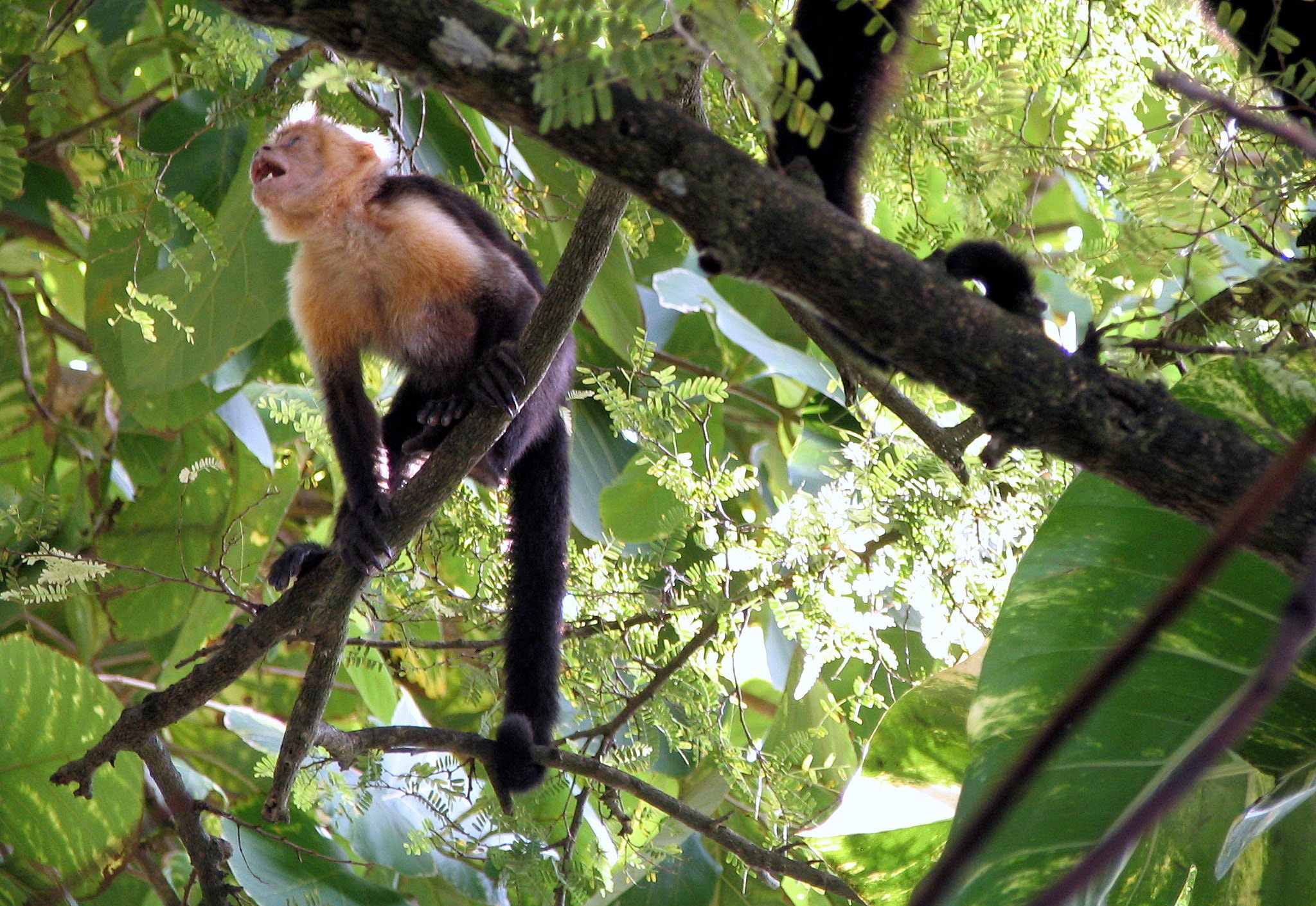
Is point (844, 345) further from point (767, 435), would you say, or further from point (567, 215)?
point (767, 435)

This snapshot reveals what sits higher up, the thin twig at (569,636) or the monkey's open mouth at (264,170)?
the monkey's open mouth at (264,170)

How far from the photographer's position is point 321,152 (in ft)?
9.40

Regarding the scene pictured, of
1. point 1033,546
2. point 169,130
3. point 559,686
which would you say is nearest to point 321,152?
point 169,130

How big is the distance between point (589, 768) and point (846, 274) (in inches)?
52.5

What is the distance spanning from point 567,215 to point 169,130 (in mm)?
1110

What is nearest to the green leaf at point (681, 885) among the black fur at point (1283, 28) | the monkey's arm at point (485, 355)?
the monkey's arm at point (485, 355)

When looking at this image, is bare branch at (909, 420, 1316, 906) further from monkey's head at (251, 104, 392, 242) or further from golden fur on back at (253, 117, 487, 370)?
monkey's head at (251, 104, 392, 242)

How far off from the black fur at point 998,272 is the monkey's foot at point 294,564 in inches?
66.5

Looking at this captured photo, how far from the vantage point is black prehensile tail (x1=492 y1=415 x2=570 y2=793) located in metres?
2.58

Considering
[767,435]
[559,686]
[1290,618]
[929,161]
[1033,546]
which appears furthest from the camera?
[767,435]

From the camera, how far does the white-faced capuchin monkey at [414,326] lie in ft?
8.57

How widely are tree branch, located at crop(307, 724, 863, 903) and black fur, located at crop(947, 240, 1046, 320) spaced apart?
118 centimetres

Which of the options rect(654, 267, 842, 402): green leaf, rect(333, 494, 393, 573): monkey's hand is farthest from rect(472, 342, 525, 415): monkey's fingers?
rect(654, 267, 842, 402): green leaf

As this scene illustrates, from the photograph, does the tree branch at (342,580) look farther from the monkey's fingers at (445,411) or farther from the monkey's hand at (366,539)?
the monkey's fingers at (445,411)
